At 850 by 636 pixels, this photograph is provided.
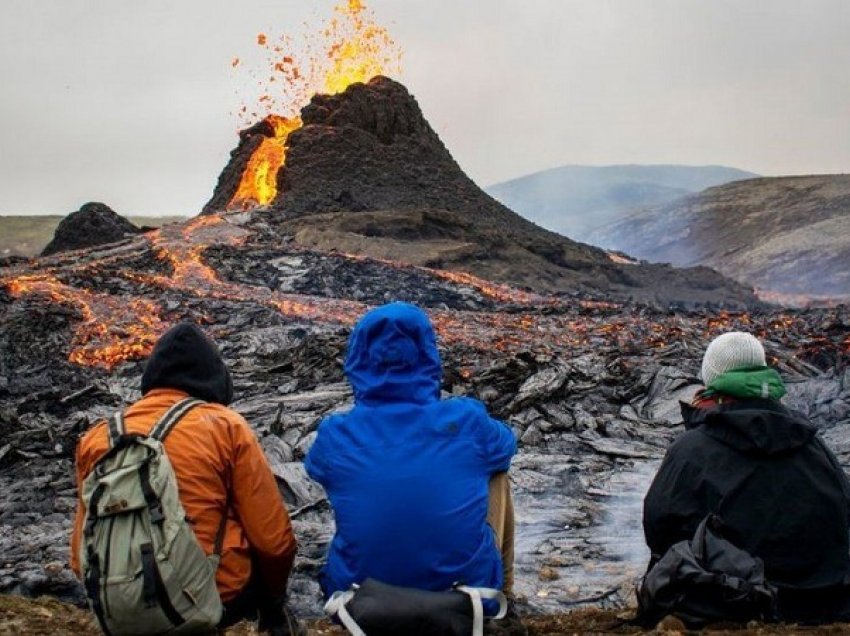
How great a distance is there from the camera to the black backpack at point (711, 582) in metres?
3.94

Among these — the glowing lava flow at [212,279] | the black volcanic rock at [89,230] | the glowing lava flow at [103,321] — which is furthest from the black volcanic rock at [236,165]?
the glowing lava flow at [103,321]

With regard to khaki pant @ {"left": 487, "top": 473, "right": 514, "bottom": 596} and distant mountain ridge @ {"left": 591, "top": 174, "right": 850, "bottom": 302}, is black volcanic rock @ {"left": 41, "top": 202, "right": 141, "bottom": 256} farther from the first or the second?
khaki pant @ {"left": 487, "top": 473, "right": 514, "bottom": 596}

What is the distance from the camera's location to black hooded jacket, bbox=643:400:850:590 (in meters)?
4.18

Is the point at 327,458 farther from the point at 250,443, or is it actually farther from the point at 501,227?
the point at 501,227

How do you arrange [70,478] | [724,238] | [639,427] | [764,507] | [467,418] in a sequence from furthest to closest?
1. [724,238]
2. [639,427]
3. [70,478]
4. [764,507]
5. [467,418]

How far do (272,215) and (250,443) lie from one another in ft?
141

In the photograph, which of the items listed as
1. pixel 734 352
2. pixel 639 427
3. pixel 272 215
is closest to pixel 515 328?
pixel 639 427

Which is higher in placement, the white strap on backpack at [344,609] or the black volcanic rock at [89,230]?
the black volcanic rock at [89,230]

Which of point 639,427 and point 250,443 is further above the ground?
point 250,443

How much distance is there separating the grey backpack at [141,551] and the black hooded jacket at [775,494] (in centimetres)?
227

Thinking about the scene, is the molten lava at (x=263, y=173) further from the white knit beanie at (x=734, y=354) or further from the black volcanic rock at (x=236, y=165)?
the white knit beanie at (x=734, y=354)

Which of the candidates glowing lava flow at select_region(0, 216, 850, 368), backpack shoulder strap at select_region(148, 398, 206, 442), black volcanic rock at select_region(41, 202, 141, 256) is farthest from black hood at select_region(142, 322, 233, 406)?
black volcanic rock at select_region(41, 202, 141, 256)

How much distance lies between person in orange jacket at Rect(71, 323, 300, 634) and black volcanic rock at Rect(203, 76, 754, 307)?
106 feet

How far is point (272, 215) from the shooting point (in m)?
45.8
